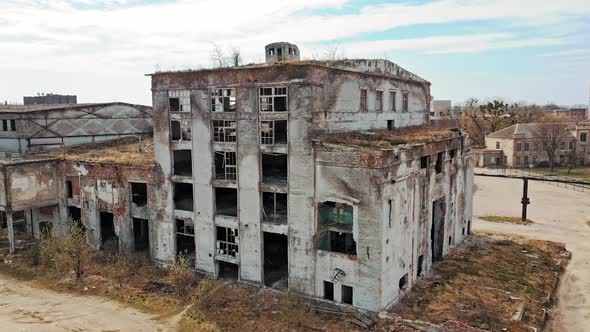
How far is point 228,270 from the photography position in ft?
85.0

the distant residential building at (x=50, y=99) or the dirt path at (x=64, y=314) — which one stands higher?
the distant residential building at (x=50, y=99)

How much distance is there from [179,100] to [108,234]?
482 inches

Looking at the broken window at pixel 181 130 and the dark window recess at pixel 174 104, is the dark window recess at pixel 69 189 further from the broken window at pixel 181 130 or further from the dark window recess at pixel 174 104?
the dark window recess at pixel 174 104

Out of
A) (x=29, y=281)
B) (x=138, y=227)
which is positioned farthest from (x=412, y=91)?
(x=29, y=281)

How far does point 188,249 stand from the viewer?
2739 cm

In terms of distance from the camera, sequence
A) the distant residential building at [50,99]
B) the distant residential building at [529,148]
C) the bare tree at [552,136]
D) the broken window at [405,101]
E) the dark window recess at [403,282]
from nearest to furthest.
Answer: the dark window recess at [403,282], the broken window at [405,101], the distant residential building at [50,99], the bare tree at [552,136], the distant residential building at [529,148]

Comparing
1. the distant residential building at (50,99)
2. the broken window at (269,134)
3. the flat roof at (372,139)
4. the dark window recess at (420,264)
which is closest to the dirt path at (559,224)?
the dark window recess at (420,264)

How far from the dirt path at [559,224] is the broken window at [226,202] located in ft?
56.1

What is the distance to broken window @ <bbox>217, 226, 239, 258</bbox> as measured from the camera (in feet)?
79.9

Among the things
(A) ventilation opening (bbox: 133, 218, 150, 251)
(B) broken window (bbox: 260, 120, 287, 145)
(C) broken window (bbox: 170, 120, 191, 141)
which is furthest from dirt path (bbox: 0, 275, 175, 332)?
(B) broken window (bbox: 260, 120, 287, 145)

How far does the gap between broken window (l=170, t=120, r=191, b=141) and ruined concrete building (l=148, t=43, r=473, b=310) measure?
0.20 ft

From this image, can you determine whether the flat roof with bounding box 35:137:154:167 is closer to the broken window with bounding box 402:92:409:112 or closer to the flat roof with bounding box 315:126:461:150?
the flat roof with bounding box 315:126:461:150

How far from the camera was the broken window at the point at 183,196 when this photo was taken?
1047 inches

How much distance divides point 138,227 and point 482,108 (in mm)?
79142
